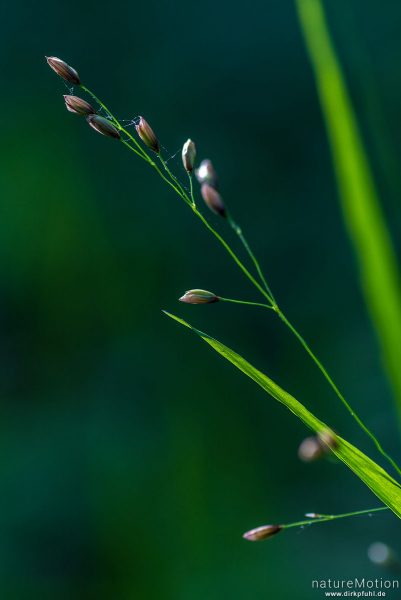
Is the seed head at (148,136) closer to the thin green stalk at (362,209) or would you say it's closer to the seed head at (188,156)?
the seed head at (188,156)

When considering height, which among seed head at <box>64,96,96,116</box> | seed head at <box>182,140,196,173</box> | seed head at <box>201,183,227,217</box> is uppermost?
seed head at <box>64,96,96,116</box>

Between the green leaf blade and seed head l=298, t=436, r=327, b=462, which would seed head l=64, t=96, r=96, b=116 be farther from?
seed head l=298, t=436, r=327, b=462

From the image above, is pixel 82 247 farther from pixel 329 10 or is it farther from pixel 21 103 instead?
pixel 329 10

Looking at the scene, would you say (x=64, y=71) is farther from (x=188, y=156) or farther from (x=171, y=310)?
(x=171, y=310)

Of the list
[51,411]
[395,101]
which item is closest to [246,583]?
[51,411]

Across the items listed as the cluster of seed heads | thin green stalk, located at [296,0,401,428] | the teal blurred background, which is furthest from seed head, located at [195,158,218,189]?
the teal blurred background

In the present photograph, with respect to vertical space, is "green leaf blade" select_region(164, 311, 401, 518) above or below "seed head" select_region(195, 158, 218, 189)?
below

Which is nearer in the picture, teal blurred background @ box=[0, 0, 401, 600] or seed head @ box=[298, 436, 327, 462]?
seed head @ box=[298, 436, 327, 462]

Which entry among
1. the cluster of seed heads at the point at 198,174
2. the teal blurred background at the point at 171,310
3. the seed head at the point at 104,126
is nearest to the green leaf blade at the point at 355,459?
the cluster of seed heads at the point at 198,174
